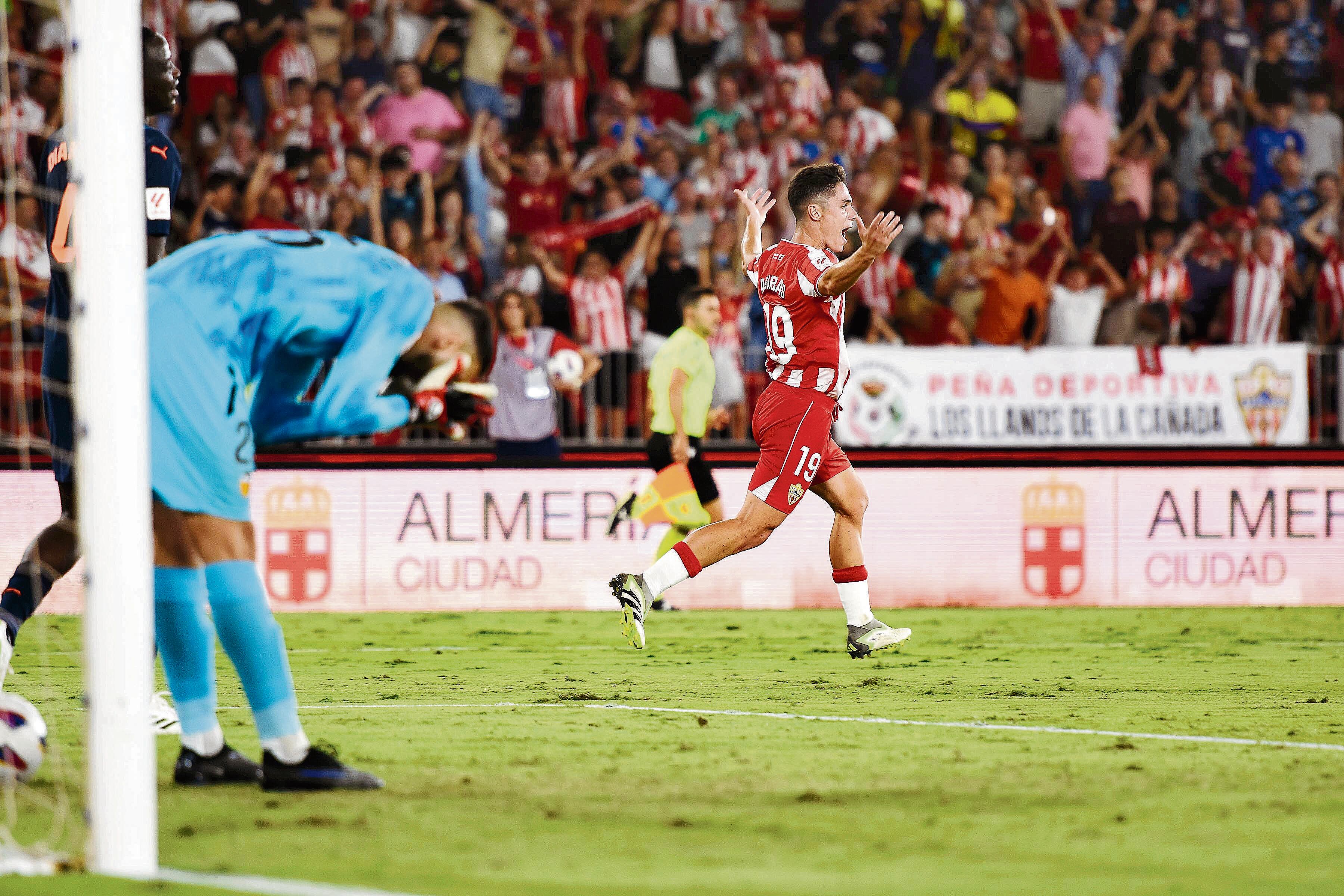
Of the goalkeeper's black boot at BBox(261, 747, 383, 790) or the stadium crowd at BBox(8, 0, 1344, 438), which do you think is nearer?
the goalkeeper's black boot at BBox(261, 747, 383, 790)

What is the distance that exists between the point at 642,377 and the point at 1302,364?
5.79 meters

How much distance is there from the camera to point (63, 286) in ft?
24.3

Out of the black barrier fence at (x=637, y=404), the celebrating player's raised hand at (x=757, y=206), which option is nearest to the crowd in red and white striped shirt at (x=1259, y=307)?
the black barrier fence at (x=637, y=404)

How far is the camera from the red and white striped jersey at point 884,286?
1670 centimetres

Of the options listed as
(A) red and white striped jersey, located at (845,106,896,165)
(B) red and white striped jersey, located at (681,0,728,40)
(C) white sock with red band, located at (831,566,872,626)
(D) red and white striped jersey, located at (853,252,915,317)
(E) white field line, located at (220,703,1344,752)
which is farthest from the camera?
(B) red and white striped jersey, located at (681,0,728,40)

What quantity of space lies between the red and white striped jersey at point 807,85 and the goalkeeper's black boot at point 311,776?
13.9 meters

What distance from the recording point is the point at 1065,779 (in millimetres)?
6000

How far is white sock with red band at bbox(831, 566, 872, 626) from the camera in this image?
9.59 metres

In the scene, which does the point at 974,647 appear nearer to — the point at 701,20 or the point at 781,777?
the point at 781,777

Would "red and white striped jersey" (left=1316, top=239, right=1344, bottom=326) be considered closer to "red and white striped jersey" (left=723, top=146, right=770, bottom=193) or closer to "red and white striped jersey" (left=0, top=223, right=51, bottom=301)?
"red and white striped jersey" (left=723, top=146, right=770, bottom=193)

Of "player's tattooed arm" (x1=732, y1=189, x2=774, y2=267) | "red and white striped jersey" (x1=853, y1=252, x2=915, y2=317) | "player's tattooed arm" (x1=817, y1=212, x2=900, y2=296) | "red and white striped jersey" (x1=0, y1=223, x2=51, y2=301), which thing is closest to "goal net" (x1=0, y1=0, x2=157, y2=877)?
"player's tattooed arm" (x1=817, y1=212, x2=900, y2=296)

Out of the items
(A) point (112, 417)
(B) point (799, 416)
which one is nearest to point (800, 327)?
(B) point (799, 416)

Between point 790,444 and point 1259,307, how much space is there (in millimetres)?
9248

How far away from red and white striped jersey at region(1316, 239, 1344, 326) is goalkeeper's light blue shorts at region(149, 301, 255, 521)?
13.7 m
